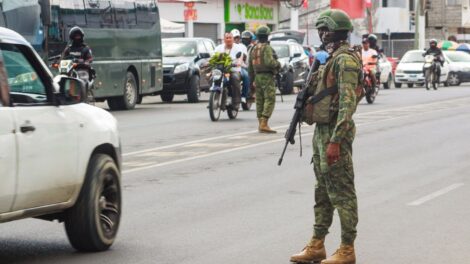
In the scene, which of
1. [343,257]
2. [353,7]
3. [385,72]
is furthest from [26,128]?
[353,7]

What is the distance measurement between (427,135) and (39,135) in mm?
13344

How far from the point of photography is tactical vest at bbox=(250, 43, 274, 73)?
71.2 feet

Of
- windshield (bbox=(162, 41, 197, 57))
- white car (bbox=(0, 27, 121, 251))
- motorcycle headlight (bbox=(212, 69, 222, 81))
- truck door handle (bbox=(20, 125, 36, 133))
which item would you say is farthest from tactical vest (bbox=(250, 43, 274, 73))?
truck door handle (bbox=(20, 125, 36, 133))

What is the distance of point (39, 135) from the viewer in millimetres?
8227

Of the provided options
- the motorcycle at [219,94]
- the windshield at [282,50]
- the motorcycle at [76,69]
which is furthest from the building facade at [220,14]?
the motorcycle at [219,94]

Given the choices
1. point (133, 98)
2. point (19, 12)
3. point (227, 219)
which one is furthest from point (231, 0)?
point (227, 219)

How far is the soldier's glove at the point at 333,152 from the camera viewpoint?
27.0 feet

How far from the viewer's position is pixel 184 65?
110 feet

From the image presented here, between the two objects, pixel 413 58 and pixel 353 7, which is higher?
pixel 353 7

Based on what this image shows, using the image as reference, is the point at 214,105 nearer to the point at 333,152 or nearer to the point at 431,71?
the point at 333,152

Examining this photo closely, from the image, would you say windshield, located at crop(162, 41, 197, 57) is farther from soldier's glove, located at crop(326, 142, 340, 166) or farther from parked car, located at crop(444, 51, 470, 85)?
soldier's glove, located at crop(326, 142, 340, 166)

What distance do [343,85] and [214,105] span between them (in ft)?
51.9

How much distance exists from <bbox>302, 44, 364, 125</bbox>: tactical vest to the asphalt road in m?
1.12

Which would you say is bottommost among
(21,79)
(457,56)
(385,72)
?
(385,72)
